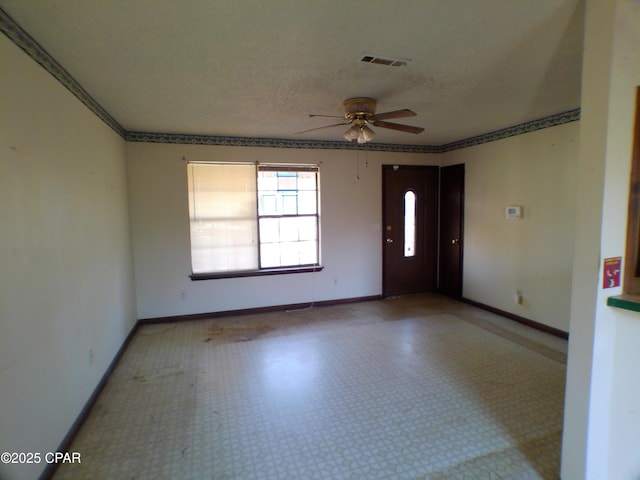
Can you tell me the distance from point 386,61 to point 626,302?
1.94m

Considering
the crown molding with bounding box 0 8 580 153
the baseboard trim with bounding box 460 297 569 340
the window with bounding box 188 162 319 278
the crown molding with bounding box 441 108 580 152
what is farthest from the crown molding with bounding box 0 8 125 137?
the baseboard trim with bounding box 460 297 569 340

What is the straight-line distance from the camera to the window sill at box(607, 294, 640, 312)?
167 centimetres

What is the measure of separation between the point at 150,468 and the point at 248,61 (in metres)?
2.60

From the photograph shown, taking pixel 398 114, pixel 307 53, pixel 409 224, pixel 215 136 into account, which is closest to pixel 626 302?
pixel 398 114

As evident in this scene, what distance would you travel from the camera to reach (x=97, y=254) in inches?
118

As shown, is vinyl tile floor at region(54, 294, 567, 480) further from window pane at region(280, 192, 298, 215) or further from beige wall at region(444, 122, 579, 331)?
window pane at region(280, 192, 298, 215)

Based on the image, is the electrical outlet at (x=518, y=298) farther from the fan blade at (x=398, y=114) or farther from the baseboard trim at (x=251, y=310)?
the fan blade at (x=398, y=114)

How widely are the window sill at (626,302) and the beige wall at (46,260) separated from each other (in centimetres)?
291

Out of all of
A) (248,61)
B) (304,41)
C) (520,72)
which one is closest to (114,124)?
(248,61)

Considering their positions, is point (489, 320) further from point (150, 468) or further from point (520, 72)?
point (150, 468)

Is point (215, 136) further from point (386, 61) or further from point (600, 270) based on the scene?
point (600, 270)

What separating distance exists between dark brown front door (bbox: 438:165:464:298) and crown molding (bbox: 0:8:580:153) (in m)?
0.47

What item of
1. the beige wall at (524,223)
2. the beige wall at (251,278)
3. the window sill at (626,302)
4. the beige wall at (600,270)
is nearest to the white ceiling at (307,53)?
the beige wall at (600,270)

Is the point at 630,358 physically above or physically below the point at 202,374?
above
